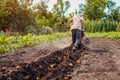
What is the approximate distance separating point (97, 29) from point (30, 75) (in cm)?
2957

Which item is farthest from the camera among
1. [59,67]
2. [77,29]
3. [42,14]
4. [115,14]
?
[115,14]

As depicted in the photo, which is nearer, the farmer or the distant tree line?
the farmer

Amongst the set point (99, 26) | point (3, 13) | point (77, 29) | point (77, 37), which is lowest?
point (99, 26)

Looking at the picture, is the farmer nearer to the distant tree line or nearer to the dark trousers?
the dark trousers

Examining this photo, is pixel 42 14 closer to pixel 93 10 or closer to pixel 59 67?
pixel 93 10

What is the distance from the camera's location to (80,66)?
9609 millimetres

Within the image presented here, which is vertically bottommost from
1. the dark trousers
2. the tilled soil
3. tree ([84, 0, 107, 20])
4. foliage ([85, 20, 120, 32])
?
foliage ([85, 20, 120, 32])

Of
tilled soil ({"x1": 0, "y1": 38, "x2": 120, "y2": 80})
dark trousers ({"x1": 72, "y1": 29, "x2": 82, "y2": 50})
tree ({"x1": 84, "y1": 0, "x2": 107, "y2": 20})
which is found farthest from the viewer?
tree ({"x1": 84, "y1": 0, "x2": 107, "y2": 20})

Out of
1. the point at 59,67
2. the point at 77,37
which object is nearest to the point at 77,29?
the point at 77,37

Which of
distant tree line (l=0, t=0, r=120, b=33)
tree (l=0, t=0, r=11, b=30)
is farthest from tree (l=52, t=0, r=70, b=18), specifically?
tree (l=0, t=0, r=11, b=30)

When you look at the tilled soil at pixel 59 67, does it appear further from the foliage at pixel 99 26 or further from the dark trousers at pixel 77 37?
the foliage at pixel 99 26

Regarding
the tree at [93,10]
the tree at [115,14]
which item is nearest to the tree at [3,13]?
the tree at [93,10]

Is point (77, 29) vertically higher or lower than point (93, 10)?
lower

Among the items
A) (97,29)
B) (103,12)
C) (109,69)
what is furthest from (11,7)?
(103,12)
